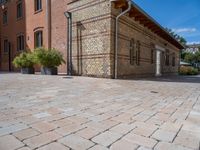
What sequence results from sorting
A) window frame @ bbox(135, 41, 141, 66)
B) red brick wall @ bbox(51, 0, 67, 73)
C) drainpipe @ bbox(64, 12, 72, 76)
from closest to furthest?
drainpipe @ bbox(64, 12, 72, 76)
red brick wall @ bbox(51, 0, 67, 73)
window frame @ bbox(135, 41, 141, 66)

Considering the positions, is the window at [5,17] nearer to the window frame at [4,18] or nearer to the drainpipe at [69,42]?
the window frame at [4,18]

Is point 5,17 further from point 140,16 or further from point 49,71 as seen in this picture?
point 140,16

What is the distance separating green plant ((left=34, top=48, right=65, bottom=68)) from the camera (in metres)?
10.5

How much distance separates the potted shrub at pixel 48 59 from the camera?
34.5 feet

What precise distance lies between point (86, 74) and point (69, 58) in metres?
1.67

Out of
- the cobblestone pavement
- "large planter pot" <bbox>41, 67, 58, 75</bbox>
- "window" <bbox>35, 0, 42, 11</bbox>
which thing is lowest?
the cobblestone pavement

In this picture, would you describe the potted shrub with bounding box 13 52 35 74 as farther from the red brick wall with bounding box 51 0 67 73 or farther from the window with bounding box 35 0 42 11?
the window with bounding box 35 0 42 11

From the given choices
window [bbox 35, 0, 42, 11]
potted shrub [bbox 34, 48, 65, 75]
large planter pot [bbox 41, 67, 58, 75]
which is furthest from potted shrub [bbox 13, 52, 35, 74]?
window [bbox 35, 0, 42, 11]

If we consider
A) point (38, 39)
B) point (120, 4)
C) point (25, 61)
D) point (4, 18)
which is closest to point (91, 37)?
point (120, 4)

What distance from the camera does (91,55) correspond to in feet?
32.7

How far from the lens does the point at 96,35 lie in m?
9.70

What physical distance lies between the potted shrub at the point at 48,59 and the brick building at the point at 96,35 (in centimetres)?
71

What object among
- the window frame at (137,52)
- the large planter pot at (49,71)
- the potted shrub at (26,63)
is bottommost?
the large planter pot at (49,71)

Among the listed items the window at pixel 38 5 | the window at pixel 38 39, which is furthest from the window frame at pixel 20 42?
the window at pixel 38 5
